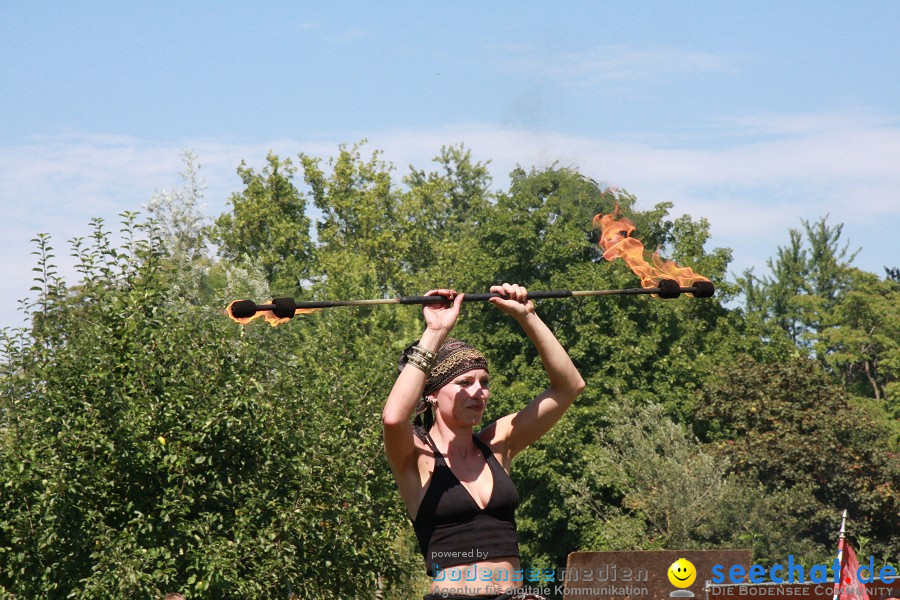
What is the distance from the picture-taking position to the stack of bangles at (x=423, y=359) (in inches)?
207

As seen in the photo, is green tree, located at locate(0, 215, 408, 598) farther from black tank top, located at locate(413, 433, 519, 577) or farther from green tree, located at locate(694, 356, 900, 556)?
green tree, located at locate(694, 356, 900, 556)

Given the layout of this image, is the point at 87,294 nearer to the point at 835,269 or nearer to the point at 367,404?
the point at 367,404

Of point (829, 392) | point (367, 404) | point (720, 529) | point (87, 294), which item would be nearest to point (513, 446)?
point (87, 294)

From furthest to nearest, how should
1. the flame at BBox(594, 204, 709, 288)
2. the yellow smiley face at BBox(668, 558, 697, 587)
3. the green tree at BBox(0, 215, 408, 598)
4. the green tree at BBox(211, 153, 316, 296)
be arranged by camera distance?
the green tree at BBox(211, 153, 316, 296) < the green tree at BBox(0, 215, 408, 598) < the yellow smiley face at BBox(668, 558, 697, 587) < the flame at BBox(594, 204, 709, 288)

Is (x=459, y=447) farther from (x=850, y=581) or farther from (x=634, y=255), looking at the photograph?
(x=850, y=581)

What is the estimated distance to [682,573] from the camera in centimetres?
1015

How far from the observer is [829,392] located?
113ft

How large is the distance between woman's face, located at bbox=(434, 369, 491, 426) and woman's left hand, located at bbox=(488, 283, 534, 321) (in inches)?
12.2

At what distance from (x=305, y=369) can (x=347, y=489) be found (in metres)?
2.63

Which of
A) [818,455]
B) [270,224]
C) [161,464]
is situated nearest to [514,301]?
[161,464]

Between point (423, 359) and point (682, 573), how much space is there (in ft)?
18.6

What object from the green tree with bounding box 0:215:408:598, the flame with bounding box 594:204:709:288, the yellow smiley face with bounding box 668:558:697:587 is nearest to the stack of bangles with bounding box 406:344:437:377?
the flame with bounding box 594:204:709:288

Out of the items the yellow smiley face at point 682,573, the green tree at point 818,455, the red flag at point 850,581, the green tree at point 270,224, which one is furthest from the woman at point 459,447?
the green tree at point 270,224

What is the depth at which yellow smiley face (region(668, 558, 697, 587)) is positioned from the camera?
10023 millimetres
